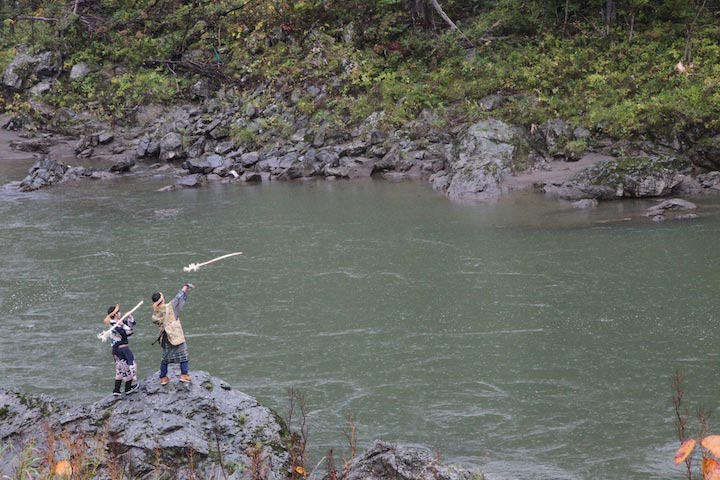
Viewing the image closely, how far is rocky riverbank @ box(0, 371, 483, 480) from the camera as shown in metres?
7.66

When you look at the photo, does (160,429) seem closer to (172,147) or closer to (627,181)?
(627,181)

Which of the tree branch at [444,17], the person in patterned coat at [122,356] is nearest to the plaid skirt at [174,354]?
the person in patterned coat at [122,356]

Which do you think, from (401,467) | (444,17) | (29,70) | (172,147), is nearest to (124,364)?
(401,467)

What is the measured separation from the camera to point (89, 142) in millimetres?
34688

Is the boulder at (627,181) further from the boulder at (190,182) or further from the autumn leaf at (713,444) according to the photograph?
the autumn leaf at (713,444)

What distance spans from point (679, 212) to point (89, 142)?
2352 cm

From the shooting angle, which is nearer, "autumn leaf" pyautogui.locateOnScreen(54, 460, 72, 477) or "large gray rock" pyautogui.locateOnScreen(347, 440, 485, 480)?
"autumn leaf" pyautogui.locateOnScreen(54, 460, 72, 477)

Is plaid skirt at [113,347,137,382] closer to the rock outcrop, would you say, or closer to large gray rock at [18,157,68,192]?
the rock outcrop

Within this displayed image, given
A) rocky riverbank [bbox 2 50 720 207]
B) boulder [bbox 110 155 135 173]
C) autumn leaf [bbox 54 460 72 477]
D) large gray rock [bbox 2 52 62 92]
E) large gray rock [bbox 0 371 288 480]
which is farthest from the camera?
large gray rock [bbox 2 52 62 92]

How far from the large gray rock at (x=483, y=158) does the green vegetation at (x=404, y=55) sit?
1.67m

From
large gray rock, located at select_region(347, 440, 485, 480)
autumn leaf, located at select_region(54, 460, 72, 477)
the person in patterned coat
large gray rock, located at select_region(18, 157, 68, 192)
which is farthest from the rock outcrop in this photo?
autumn leaf, located at select_region(54, 460, 72, 477)

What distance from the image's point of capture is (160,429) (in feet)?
Answer: 27.6

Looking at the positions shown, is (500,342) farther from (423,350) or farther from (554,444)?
(554,444)

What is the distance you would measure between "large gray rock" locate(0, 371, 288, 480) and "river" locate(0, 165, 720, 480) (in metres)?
1.29
